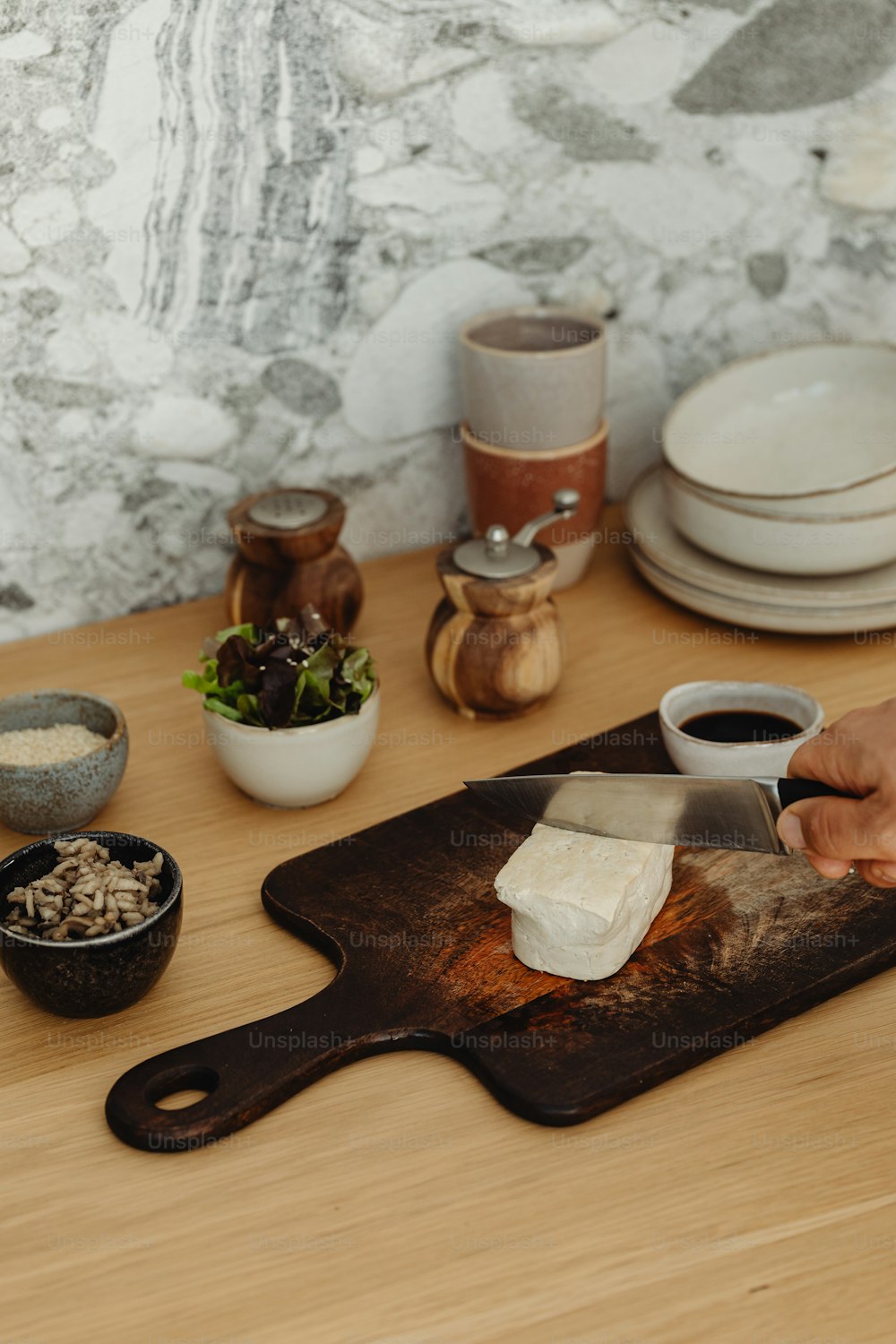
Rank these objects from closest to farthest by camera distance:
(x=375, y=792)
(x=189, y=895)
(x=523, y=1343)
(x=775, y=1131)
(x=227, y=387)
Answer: (x=523, y=1343) < (x=775, y=1131) < (x=189, y=895) < (x=375, y=792) < (x=227, y=387)

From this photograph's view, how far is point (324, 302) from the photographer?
4.40 ft

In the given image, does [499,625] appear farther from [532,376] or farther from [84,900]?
[84,900]

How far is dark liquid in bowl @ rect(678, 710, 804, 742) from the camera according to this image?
104 centimetres

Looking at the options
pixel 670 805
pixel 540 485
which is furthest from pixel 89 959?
pixel 540 485

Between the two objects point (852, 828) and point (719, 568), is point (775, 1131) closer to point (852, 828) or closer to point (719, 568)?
point (852, 828)

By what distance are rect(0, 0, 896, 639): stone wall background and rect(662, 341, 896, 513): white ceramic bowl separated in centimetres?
14

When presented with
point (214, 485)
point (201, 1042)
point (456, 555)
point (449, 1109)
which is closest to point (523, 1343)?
point (449, 1109)

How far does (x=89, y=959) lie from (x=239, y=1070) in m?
0.12

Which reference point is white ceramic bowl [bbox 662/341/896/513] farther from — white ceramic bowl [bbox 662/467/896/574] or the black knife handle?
the black knife handle

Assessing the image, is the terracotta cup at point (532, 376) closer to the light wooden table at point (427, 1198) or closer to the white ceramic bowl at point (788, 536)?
the white ceramic bowl at point (788, 536)

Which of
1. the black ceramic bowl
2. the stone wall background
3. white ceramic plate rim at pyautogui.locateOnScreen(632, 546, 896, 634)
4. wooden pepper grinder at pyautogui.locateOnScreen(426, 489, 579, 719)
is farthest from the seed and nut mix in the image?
white ceramic plate rim at pyautogui.locateOnScreen(632, 546, 896, 634)

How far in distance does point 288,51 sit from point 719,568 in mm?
665

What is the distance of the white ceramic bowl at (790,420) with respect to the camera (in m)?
1.38

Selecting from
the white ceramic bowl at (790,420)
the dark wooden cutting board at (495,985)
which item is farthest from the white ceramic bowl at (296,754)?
the white ceramic bowl at (790,420)
